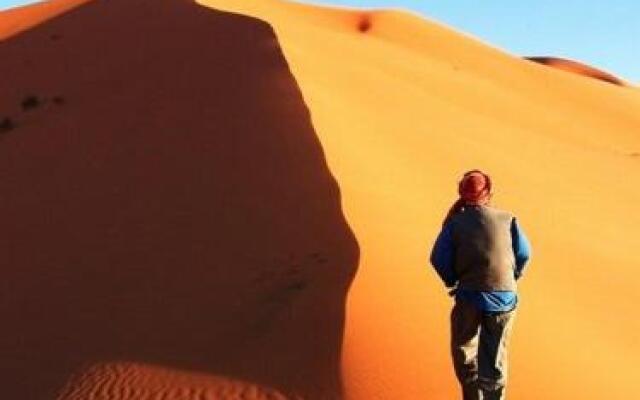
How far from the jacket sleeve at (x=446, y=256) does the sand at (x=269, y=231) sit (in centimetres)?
120

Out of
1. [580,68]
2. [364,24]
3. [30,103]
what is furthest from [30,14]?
[580,68]

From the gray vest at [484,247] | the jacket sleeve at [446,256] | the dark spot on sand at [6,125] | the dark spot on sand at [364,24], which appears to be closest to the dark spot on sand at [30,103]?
the dark spot on sand at [6,125]

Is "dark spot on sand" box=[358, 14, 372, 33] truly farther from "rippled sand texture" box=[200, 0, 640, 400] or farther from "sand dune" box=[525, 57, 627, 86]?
"sand dune" box=[525, 57, 627, 86]

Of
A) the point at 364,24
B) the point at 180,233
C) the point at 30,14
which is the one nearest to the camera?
the point at 180,233

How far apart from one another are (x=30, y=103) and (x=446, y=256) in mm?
12963

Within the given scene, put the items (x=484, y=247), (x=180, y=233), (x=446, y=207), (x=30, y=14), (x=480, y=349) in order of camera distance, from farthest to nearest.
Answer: (x=30, y=14) < (x=446, y=207) < (x=180, y=233) < (x=480, y=349) < (x=484, y=247)

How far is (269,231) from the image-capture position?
8094mm

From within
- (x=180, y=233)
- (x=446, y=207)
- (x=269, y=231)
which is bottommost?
(x=446, y=207)

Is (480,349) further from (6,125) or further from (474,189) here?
(6,125)

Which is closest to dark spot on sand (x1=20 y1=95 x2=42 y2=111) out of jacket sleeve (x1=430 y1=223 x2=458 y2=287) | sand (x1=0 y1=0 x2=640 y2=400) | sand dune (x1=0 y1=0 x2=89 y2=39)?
sand (x1=0 y1=0 x2=640 y2=400)

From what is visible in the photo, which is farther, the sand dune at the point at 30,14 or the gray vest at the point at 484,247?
the sand dune at the point at 30,14

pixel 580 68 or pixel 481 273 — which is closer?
pixel 481 273

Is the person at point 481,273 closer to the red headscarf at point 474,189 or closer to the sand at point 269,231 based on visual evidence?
the red headscarf at point 474,189

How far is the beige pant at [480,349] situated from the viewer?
16.1ft
